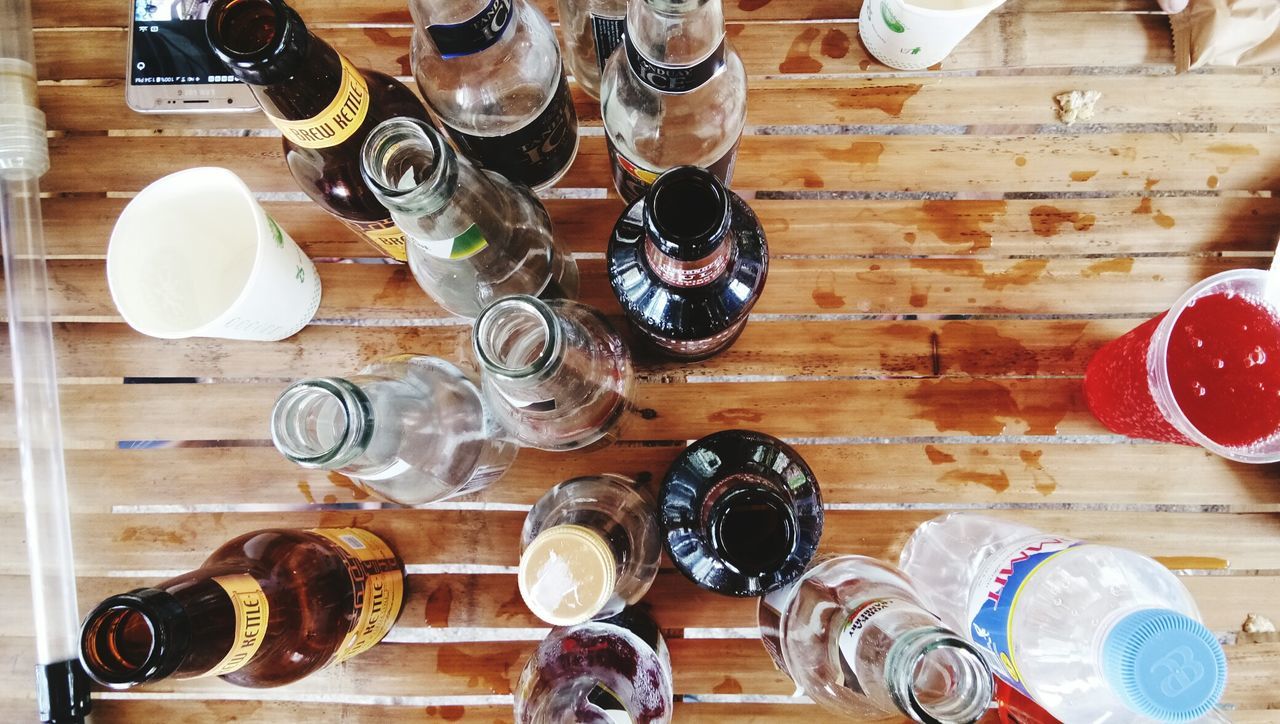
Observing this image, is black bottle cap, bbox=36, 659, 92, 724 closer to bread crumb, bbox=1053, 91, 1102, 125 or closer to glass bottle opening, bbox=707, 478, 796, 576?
glass bottle opening, bbox=707, 478, 796, 576

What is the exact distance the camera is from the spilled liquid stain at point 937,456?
0.99 m

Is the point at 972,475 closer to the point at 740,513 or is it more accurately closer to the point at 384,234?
the point at 740,513

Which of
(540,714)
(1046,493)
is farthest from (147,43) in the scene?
(1046,493)

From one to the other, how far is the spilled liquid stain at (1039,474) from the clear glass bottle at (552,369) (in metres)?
0.58

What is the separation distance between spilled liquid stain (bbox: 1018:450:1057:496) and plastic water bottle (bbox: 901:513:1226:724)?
100 mm

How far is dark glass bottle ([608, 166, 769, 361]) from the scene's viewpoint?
2.06 ft

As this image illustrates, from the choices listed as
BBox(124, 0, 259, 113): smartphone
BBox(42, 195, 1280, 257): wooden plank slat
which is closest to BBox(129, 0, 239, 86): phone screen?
BBox(124, 0, 259, 113): smartphone

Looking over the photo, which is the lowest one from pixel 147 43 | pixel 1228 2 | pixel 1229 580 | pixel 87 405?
pixel 87 405

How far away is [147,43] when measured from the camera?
105cm

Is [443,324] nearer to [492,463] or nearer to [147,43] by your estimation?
[492,463]

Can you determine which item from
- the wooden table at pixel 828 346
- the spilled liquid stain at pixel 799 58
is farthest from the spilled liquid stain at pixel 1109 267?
the spilled liquid stain at pixel 799 58

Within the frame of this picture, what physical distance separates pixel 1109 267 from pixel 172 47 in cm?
142

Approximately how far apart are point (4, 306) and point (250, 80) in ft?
2.45

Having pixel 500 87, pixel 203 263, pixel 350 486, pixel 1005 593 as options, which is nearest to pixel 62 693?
pixel 350 486
